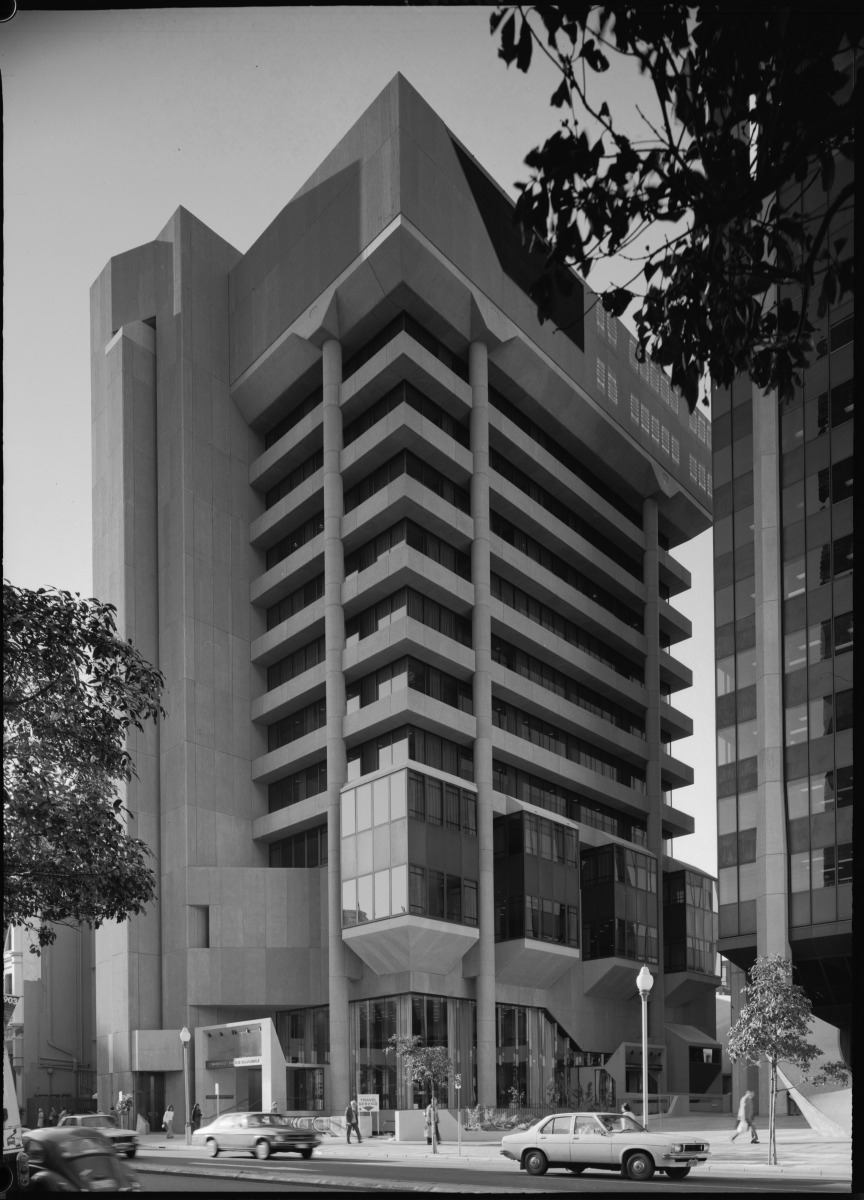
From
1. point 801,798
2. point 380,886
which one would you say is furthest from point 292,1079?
point 801,798

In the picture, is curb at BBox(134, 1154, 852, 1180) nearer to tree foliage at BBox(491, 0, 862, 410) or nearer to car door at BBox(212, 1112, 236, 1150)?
car door at BBox(212, 1112, 236, 1150)

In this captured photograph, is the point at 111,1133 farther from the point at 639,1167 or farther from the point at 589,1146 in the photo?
the point at 589,1146

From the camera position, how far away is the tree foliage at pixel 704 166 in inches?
261

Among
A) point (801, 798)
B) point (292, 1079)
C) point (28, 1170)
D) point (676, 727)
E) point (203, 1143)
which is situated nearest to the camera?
point (28, 1170)

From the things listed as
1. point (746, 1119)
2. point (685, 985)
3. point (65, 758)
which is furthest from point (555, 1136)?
point (685, 985)

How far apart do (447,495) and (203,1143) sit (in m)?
33.5

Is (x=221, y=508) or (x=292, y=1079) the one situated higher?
(x=221, y=508)

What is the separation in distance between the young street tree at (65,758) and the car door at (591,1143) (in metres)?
8.05

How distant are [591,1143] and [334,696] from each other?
3057 cm

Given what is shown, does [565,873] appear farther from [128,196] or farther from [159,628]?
[128,196]

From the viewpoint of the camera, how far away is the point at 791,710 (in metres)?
37.4

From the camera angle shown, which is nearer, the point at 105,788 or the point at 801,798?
the point at 105,788

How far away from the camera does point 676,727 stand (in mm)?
64000

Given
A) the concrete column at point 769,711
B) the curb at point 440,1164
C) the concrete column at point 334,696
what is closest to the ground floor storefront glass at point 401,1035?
the concrete column at point 334,696
